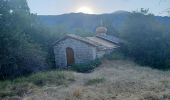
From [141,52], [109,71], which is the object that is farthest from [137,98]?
[141,52]

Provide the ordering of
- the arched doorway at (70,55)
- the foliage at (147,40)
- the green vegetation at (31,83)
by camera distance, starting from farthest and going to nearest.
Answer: the arched doorway at (70,55) → the foliage at (147,40) → the green vegetation at (31,83)

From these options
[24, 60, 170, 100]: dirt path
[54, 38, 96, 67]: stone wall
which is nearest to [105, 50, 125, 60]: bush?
[54, 38, 96, 67]: stone wall

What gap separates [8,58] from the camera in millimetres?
18297

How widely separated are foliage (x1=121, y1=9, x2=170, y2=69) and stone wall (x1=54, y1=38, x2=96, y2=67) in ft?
17.9

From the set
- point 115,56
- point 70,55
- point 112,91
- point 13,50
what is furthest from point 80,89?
point 115,56

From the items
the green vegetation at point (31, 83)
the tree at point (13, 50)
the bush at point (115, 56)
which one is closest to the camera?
the green vegetation at point (31, 83)

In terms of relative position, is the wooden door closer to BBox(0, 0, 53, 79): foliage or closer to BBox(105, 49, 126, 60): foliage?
BBox(105, 49, 126, 60): foliage

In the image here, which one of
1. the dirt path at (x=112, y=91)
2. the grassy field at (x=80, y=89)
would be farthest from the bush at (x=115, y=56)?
the dirt path at (x=112, y=91)

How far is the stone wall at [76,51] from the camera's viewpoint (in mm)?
24297

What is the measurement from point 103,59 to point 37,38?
22.2 ft

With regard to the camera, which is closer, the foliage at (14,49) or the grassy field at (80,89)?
the grassy field at (80,89)

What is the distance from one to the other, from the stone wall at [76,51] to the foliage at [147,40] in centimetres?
545

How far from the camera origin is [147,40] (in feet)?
88.4

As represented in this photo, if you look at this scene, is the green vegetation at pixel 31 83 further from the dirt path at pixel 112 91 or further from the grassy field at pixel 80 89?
the dirt path at pixel 112 91
